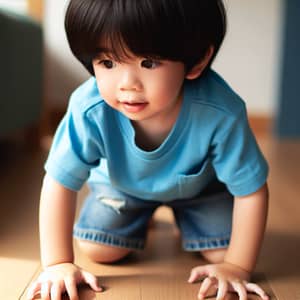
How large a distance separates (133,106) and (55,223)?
203mm

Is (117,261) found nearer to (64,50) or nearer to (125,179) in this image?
(125,179)

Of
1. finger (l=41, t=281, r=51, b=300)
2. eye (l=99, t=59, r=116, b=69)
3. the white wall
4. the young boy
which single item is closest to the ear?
the young boy

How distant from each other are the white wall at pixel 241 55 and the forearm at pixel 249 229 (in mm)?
1395

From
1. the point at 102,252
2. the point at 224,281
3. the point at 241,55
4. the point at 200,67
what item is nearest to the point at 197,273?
the point at 224,281

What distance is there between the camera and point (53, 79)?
7.14 ft

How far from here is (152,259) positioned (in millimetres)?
899

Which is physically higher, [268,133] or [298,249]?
[298,249]

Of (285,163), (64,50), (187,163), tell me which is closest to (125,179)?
(187,163)

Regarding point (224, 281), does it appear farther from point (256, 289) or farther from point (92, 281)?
point (92, 281)

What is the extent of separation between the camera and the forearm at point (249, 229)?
794 millimetres

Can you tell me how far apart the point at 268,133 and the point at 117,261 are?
1.43 meters

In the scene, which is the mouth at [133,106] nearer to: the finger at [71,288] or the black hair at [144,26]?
the black hair at [144,26]

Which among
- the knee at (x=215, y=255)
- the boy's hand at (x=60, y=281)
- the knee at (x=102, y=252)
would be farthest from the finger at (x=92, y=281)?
the knee at (x=215, y=255)

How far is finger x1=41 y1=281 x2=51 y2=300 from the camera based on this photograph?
0.72 meters
